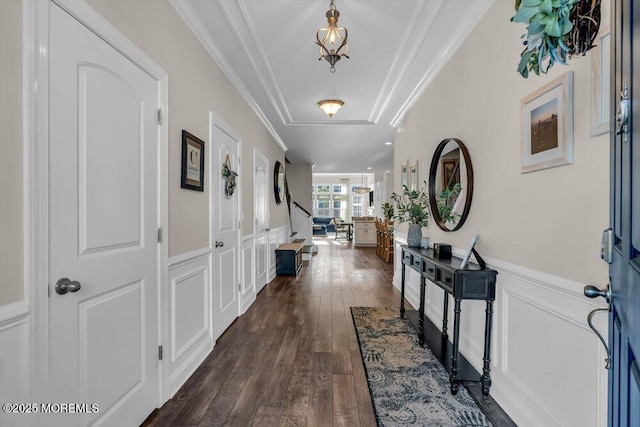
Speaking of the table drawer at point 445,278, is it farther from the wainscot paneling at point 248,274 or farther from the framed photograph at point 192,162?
the wainscot paneling at point 248,274

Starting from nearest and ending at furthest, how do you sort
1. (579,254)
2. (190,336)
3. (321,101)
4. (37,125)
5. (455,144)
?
(37,125), (579,254), (190,336), (455,144), (321,101)

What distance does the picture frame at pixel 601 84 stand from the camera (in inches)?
48.9

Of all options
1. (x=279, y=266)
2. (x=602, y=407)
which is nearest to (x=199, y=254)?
(x=602, y=407)

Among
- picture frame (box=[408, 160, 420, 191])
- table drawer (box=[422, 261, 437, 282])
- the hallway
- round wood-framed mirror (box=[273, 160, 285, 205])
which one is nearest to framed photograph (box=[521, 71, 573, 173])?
table drawer (box=[422, 261, 437, 282])

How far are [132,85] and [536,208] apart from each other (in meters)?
2.23

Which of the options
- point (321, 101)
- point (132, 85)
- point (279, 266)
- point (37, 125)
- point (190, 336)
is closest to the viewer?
point (37, 125)

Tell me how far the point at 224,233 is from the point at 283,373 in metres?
1.43

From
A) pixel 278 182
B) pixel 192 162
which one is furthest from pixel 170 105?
pixel 278 182

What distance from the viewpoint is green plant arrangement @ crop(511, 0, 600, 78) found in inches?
31.4

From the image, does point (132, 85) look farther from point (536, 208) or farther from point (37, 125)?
point (536, 208)

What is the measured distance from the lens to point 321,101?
4168 millimetres

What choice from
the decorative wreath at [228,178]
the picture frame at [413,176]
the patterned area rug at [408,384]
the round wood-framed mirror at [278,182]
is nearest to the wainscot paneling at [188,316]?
the decorative wreath at [228,178]

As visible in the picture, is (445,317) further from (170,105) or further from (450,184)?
(170,105)

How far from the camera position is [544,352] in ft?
5.43
